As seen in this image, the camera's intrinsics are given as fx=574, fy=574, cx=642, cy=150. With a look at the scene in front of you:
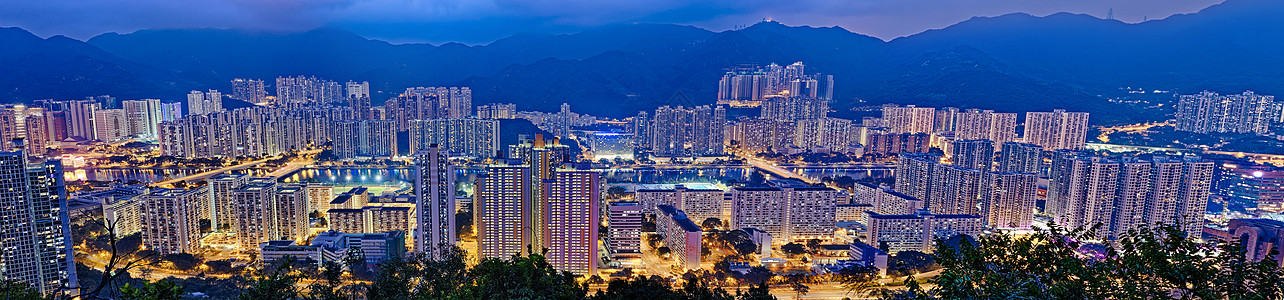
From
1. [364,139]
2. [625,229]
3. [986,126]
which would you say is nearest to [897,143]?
[986,126]

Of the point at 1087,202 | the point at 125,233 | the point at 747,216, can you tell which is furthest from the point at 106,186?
the point at 1087,202

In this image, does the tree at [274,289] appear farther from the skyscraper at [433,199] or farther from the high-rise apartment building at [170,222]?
the high-rise apartment building at [170,222]

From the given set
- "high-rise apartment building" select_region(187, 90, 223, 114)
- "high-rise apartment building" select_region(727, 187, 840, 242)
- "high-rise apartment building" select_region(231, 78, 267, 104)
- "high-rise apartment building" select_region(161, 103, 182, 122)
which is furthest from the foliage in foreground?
"high-rise apartment building" select_region(231, 78, 267, 104)

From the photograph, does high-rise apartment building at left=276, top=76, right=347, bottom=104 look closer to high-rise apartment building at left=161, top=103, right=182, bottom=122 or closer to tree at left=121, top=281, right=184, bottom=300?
high-rise apartment building at left=161, top=103, right=182, bottom=122

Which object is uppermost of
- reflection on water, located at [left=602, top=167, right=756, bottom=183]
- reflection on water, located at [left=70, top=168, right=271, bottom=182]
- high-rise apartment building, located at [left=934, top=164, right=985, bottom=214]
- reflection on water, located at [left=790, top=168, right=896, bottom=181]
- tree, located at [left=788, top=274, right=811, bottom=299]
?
high-rise apartment building, located at [left=934, top=164, right=985, bottom=214]

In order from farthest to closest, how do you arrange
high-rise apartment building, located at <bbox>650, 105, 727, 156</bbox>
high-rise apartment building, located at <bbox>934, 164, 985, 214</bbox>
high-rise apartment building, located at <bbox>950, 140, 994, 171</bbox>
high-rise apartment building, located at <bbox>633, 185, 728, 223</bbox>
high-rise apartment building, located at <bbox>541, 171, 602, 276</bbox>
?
high-rise apartment building, located at <bbox>650, 105, 727, 156</bbox> < high-rise apartment building, located at <bbox>950, 140, 994, 171</bbox> < high-rise apartment building, located at <bbox>633, 185, 728, 223</bbox> < high-rise apartment building, located at <bbox>934, 164, 985, 214</bbox> < high-rise apartment building, located at <bbox>541, 171, 602, 276</bbox>

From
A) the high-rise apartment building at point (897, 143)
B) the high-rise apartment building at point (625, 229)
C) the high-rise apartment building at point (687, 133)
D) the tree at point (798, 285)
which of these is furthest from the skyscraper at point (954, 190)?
the high-rise apartment building at point (687, 133)
